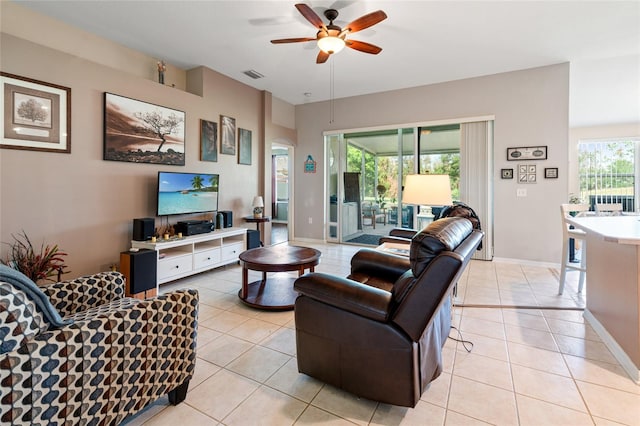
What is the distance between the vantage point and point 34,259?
276 centimetres

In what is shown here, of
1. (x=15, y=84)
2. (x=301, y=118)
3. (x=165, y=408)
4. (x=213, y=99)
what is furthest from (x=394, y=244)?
(x=301, y=118)

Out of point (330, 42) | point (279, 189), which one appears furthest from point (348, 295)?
point (279, 189)

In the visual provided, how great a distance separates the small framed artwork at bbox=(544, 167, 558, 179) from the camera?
4.45 metres

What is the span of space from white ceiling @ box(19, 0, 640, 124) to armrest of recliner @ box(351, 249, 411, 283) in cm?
251

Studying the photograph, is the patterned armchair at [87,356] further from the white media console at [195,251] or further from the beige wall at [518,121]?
the beige wall at [518,121]

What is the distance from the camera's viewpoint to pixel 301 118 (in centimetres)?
660

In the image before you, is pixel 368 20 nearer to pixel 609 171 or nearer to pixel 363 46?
pixel 363 46

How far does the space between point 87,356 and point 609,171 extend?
36.2 ft

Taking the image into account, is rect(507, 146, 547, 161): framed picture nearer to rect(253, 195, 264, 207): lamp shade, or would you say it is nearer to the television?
rect(253, 195, 264, 207): lamp shade

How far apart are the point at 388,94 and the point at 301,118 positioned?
1.97 metres

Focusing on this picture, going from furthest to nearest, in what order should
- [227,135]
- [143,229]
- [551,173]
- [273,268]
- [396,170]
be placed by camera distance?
1. [396,170]
2. [227,135]
3. [551,173]
4. [143,229]
5. [273,268]

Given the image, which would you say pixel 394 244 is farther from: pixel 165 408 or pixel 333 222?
pixel 333 222

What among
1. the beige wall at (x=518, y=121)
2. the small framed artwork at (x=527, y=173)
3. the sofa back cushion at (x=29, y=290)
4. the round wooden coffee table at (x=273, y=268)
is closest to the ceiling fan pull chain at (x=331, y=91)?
the beige wall at (x=518, y=121)

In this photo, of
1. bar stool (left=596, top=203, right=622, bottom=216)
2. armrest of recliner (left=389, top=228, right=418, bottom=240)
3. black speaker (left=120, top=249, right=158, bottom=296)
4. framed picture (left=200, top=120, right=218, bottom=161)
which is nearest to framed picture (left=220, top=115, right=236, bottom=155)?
framed picture (left=200, top=120, right=218, bottom=161)
